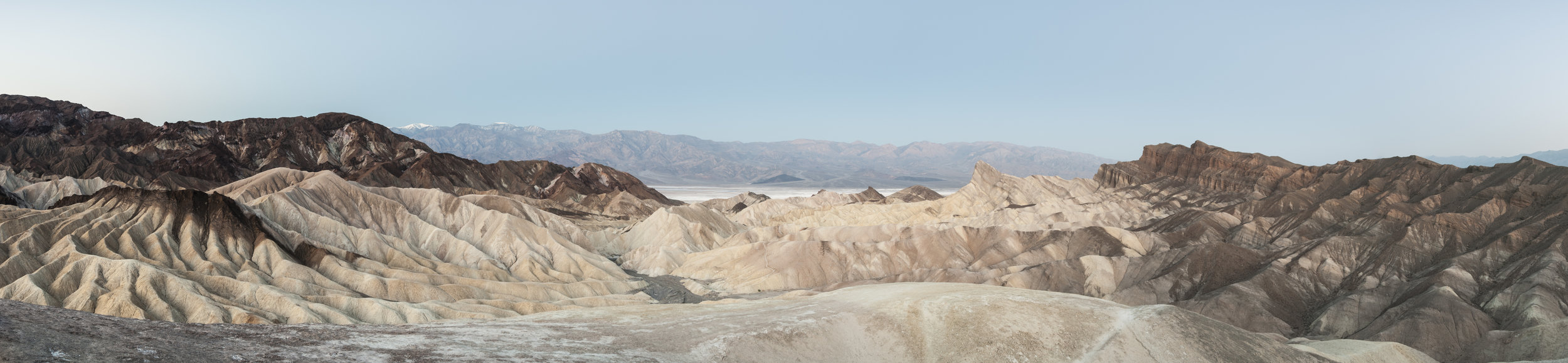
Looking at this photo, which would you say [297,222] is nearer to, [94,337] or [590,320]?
[590,320]

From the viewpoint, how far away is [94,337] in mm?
15336

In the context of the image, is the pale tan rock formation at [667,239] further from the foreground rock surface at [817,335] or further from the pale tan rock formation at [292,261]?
the foreground rock surface at [817,335]

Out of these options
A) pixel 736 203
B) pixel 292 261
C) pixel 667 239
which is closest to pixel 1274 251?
pixel 667 239

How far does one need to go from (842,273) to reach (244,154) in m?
137

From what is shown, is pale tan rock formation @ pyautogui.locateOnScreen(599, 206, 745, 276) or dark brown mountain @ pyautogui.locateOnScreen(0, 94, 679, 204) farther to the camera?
dark brown mountain @ pyautogui.locateOnScreen(0, 94, 679, 204)

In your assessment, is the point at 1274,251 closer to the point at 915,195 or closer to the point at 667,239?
the point at 667,239

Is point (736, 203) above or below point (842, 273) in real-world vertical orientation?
above

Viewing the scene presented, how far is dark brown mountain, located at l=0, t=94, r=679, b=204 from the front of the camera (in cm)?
12662

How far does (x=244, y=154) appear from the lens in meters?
148

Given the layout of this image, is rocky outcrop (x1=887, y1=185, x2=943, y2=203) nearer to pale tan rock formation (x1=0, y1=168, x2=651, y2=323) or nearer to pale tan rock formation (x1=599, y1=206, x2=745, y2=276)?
pale tan rock formation (x1=599, y1=206, x2=745, y2=276)

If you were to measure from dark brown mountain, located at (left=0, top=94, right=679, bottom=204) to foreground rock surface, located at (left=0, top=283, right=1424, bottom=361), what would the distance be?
119m

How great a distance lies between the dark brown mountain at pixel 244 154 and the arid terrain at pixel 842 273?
12.7m

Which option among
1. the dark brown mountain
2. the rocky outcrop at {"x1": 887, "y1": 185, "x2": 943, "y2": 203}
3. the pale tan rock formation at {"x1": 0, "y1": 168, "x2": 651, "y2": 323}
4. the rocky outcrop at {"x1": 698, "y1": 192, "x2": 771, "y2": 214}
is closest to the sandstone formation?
the pale tan rock formation at {"x1": 0, "y1": 168, "x2": 651, "y2": 323}

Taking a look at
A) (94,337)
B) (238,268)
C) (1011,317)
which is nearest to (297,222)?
(238,268)
